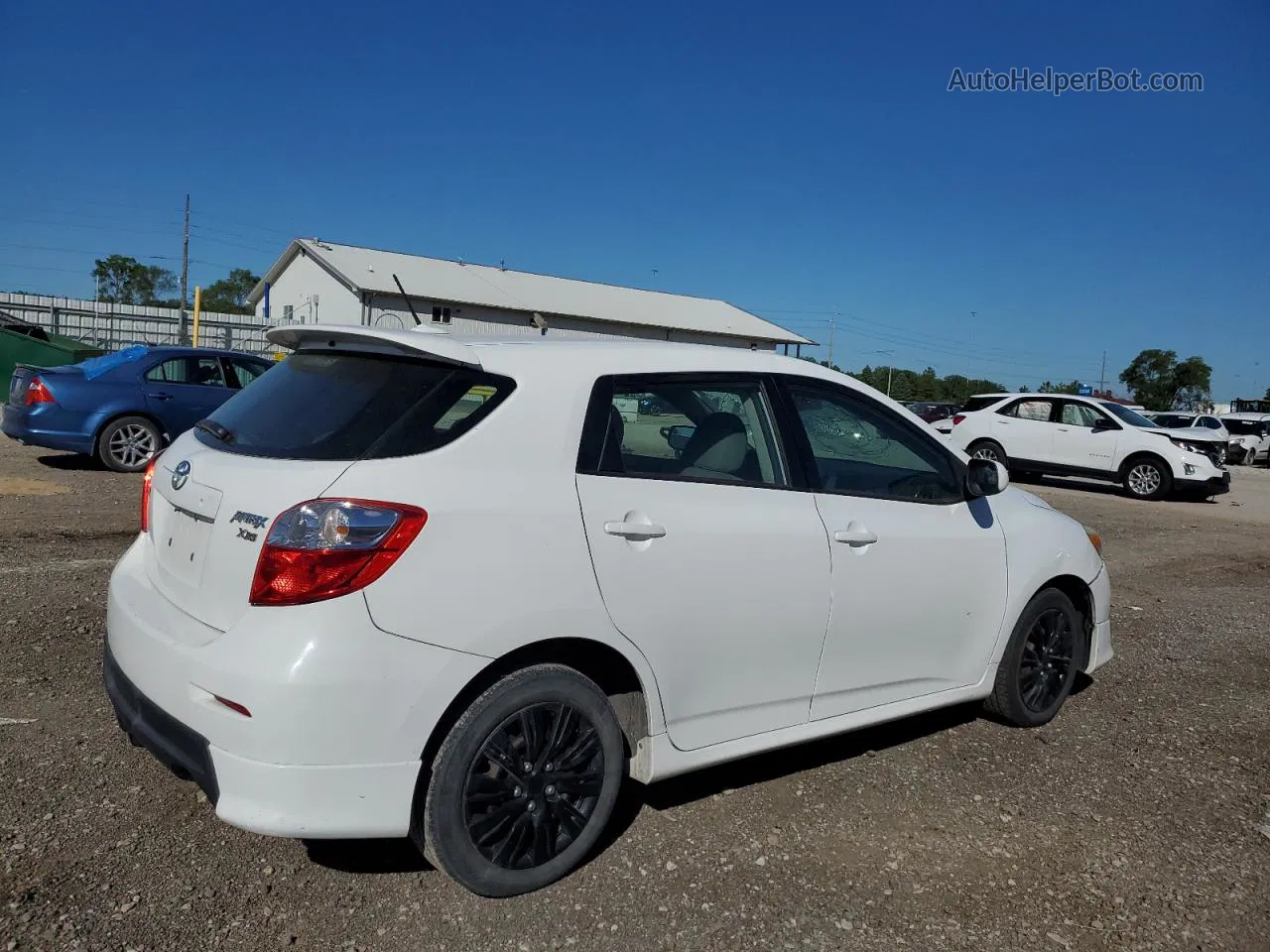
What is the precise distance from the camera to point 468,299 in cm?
4150

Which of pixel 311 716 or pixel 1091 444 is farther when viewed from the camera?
pixel 1091 444

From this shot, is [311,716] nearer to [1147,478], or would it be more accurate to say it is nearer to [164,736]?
[164,736]

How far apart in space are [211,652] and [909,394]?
68.6 m

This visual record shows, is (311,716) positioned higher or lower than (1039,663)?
higher

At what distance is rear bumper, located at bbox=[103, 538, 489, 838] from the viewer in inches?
94.8

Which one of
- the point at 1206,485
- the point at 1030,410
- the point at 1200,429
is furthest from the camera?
the point at 1200,429

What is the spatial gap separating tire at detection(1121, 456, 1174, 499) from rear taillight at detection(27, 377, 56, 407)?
15442 mm

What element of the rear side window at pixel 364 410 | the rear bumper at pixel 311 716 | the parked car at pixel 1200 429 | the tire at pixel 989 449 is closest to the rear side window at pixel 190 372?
the rear side window at pixel 364 410

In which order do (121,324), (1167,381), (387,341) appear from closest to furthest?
(387,341) → (121,324) → (1167,381)

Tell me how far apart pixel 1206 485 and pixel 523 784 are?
51.2 ft

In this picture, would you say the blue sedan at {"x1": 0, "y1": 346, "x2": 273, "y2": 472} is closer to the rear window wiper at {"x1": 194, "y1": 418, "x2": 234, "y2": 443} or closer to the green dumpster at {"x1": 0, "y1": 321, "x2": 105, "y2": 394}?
the rear window wiper at {"x1": 194, "y1": 418, "x2": 234, "y2": 443}

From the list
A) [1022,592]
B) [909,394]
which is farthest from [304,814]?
[909,394]

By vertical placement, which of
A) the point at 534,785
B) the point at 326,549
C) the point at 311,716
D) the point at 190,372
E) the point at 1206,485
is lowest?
the point at 534,785

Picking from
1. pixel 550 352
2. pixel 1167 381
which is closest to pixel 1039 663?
pixel 550 352
